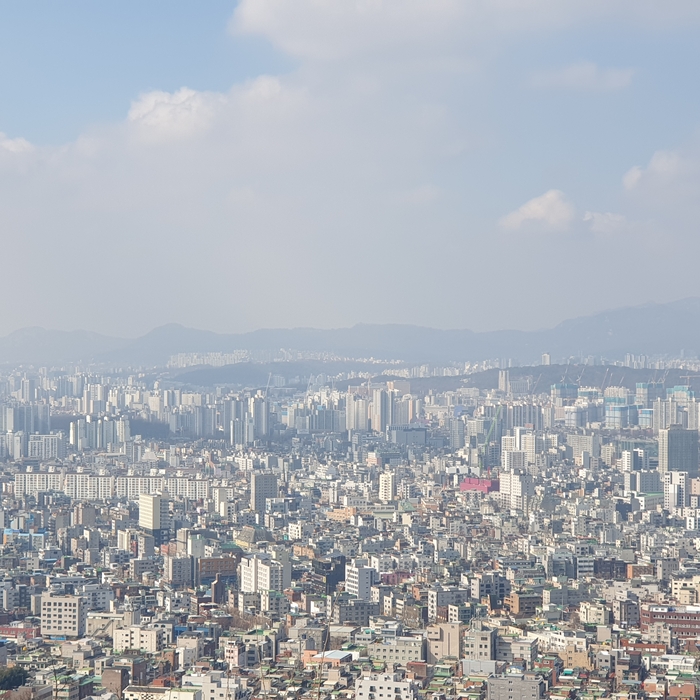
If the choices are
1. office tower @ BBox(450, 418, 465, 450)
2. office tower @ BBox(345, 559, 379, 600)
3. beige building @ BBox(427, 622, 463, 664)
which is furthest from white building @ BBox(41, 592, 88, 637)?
office tower @ BBox(450, 418, 465, 450)

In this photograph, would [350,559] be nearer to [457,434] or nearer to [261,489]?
[261,489]

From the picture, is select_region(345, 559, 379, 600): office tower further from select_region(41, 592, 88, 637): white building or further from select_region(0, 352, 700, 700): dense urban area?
select_region(41, 592, 88, 637): white building

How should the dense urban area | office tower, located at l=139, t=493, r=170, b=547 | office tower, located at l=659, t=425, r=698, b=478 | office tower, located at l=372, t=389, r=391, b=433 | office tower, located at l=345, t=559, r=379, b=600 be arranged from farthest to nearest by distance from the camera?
office tower, located at l=372, t=389, r=391, b=433 → office tower, located at l=659, t=425, r=698, b=478 → office tower, located at l=139, t=493, r=170, b=547 → office tower, located at l=345, t=559, r=379, b=600 → the dense urban area

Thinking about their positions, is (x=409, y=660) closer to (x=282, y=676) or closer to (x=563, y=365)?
(x=282, y=676)

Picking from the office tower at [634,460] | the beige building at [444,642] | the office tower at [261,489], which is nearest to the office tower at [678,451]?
the office tower at [634,460]

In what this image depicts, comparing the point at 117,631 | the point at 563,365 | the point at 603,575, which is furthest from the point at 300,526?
the point at 563,365

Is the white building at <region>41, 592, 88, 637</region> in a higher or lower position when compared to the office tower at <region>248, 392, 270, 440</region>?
lower
